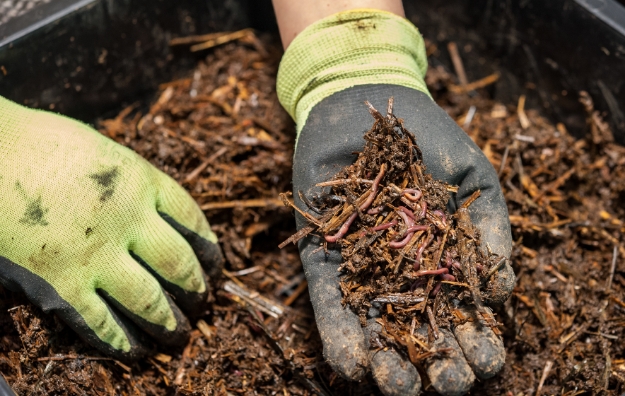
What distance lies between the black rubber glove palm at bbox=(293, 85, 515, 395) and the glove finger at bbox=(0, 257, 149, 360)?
0.82 m

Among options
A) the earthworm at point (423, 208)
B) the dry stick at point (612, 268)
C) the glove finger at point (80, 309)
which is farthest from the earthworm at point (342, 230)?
the dry stick at point (612, 268)

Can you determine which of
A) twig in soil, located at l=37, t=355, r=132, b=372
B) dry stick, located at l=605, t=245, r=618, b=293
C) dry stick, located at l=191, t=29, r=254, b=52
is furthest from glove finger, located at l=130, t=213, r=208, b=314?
dry stick, located at l=605, t=245, r=618, b=293

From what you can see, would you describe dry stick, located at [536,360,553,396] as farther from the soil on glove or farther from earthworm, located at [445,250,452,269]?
earthworm, located at [445,250,452,269]

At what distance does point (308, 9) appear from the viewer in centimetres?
263

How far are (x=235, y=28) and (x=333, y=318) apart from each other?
218cm

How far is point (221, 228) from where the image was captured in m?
2.81

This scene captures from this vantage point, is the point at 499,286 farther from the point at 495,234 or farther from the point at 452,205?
Answer: the point at 452,205

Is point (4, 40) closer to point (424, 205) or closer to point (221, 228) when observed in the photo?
point (221, 228)

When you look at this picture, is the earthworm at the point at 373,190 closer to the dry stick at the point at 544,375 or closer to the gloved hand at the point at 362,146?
the gloved hand at the point at 362,146

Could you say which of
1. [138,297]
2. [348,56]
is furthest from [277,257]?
[348,56]

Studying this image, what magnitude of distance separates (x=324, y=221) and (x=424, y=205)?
38 cm

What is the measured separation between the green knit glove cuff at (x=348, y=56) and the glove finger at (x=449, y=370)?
1113 mm

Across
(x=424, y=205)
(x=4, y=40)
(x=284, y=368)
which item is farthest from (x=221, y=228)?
(x=4, y=40)

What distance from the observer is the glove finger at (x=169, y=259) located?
230 centimetres
